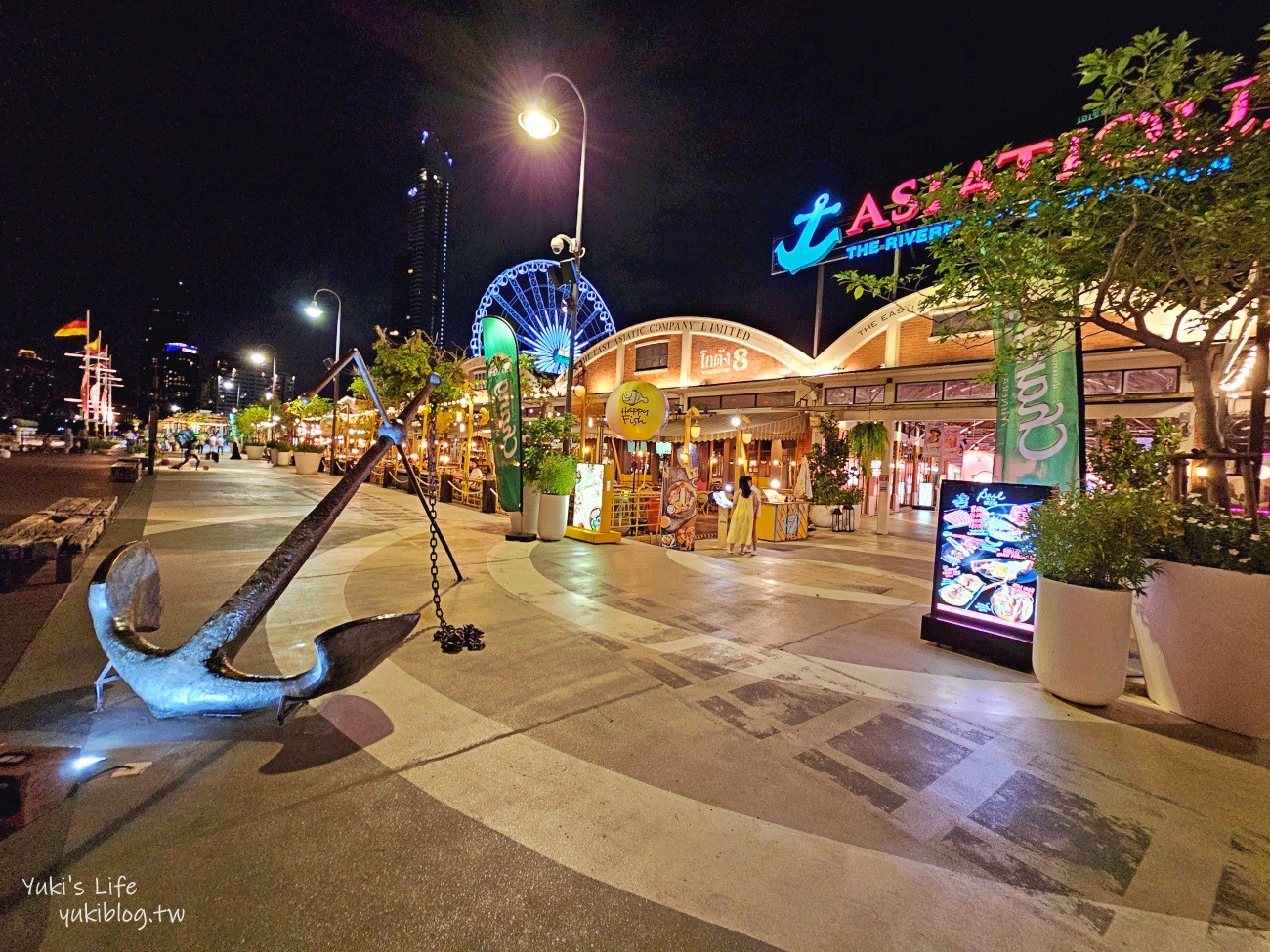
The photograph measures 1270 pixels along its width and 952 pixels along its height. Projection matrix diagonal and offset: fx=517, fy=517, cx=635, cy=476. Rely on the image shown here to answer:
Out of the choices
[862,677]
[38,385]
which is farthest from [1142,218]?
[38,385]

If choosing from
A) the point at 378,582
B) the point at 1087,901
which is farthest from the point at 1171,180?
the point at 378,582

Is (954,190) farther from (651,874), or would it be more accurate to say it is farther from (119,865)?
(119,865)

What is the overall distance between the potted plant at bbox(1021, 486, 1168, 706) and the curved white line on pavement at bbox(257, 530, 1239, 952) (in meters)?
2.15

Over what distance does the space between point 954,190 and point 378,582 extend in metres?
6.94

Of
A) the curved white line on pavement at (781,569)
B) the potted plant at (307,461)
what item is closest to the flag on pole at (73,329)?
the potted plant at (307,461)

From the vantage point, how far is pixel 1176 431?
1023 centimetres

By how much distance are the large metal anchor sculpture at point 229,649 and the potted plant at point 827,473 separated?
13449 mm

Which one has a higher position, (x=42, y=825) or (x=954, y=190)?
(x=954, y=190)

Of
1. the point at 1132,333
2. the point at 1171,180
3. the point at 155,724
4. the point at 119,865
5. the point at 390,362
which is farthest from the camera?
the point at 390,362

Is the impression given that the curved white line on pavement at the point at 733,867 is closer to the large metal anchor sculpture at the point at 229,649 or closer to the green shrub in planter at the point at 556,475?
the large metal anchor sculpture at the point at 229,649

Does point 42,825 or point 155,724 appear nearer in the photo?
point 42,825

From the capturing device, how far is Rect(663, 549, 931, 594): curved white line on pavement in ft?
22.4

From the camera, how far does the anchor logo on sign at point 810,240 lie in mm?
17281

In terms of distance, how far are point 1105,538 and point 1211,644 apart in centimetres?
85
